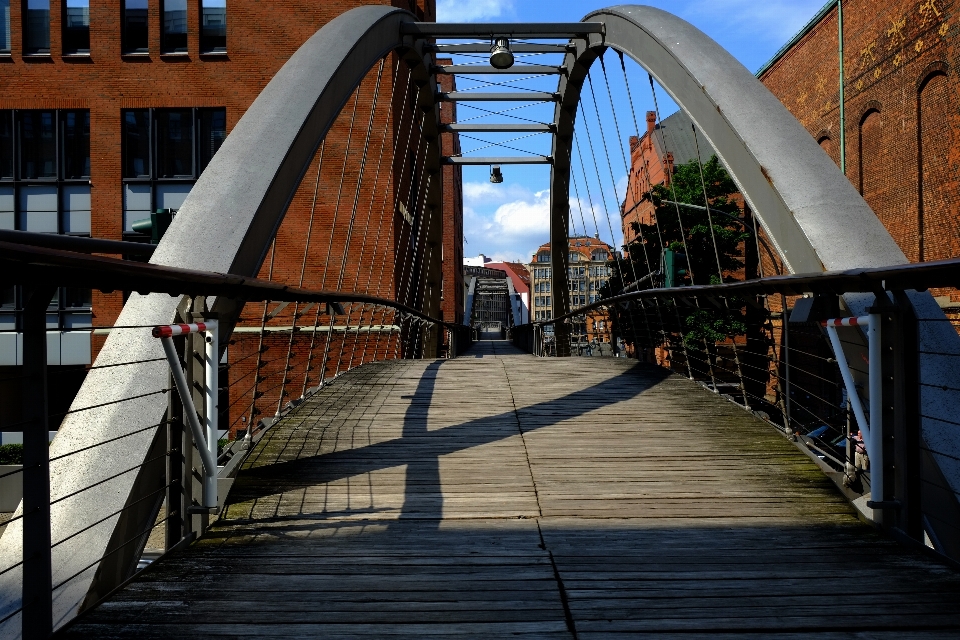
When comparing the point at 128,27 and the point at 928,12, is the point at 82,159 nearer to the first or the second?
the point at 128,27

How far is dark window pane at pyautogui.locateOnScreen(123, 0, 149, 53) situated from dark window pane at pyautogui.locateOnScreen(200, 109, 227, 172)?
7.34 ft

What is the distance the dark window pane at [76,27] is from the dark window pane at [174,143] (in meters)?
2.68

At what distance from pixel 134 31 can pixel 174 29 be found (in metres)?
1.02

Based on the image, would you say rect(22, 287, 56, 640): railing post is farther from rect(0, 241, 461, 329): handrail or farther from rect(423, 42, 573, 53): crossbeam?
rect(423, 42, 573, 53): crossbeam

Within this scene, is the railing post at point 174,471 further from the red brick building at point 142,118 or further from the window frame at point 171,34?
the window frame at point 171,34

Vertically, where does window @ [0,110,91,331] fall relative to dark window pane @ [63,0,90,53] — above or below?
below

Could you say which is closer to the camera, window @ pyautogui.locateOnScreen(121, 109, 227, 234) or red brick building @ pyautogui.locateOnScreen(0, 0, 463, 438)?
red brick building @ pyautogui.locateOnScreen(0, 0, 463, 438)

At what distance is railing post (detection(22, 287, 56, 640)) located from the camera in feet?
7.39

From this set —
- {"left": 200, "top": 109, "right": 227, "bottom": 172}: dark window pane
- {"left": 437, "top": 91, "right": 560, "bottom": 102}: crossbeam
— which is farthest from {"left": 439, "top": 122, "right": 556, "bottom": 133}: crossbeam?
{"left": 200, "top": 109, "right": 227, "bottom": 172}: dark window pane

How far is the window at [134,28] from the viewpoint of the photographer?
21.6 meters

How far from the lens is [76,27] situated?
858 inches

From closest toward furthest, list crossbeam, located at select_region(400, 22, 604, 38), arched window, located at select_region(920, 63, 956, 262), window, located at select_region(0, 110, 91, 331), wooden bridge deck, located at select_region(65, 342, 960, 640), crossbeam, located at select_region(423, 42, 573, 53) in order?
wooden bridge deck, located at select_region(65, 342, 960, 640) → crossbeam, located at select_region(400, 22, 604, 38) → crossbeam, located at select_region(423, 42, 573, 53) → arched window, located at select_region(920, 63, 956, 262) → window, located at select_region(0, 110, 91, 331)

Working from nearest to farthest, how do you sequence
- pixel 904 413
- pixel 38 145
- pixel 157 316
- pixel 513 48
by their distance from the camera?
pixel 904 413 < pixel 157 316 < pixel 513 48 < pixel 38 145

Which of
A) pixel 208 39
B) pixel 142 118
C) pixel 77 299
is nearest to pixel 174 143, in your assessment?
pixel 142 118
